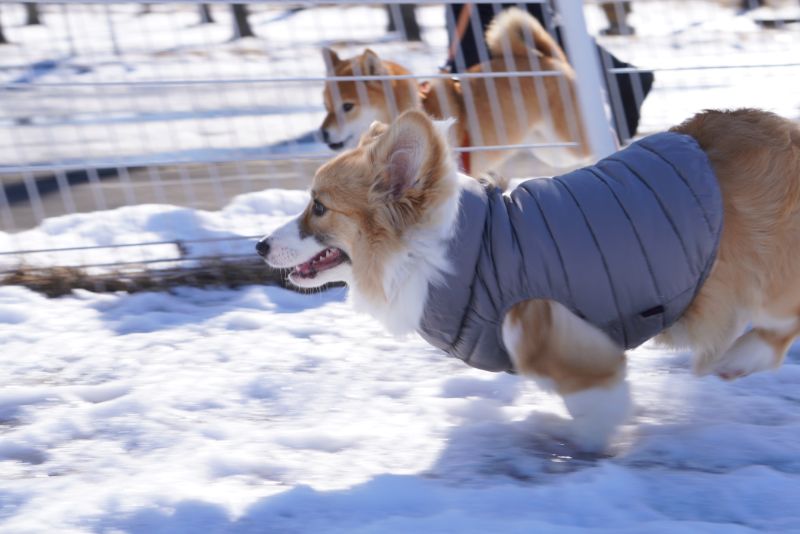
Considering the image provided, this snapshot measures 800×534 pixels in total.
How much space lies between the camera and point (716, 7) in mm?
9578

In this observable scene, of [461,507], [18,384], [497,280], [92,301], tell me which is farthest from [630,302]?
[92,301]

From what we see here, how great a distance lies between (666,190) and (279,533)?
1.26 m

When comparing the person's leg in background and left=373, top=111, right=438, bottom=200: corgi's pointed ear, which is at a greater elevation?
left=373, top=111, right=438, bottom=200: corgi's pointed ear

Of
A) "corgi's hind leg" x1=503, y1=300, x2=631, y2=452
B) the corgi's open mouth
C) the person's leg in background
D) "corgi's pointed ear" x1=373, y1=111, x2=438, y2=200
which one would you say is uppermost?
"corgi's pointed ear" x1=373, y1=111, x2=438, y2=200

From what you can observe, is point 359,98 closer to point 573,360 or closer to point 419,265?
point 419,265

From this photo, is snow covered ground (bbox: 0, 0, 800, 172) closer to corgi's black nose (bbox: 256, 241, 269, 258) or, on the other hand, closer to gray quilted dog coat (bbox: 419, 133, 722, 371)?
corgi's black nose (bbox: 256, 241, 269, 258)

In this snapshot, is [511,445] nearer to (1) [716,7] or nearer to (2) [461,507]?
(2) [461,507]

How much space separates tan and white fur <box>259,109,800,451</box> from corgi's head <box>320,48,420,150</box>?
→ 2.13m

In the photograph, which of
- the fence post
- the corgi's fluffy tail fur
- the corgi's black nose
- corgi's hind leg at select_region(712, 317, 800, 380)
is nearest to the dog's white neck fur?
the corgi's black nose

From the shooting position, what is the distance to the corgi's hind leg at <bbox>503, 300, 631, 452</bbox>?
8.02 ft

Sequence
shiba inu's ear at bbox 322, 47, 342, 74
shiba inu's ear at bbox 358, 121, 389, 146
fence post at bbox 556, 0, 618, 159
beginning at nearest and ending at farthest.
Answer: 1. shiba inu's ear at bbox 358, 121, 389, 146
2. fence post at bbox 556, 0, 618, 159
3. shiba inu's ear at bbox 322, 47, 342, 74

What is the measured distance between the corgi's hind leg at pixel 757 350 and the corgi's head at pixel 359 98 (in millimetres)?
2352

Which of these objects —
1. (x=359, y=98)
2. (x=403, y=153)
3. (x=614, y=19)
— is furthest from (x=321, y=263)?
(x=614, y=19)

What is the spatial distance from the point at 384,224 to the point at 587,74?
1838 millimetres
